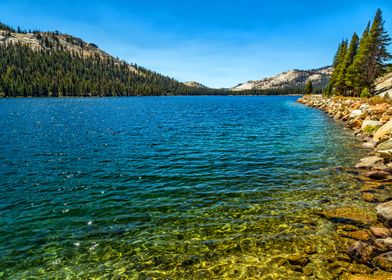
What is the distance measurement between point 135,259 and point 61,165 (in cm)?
1540

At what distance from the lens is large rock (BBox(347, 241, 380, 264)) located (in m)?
8.41

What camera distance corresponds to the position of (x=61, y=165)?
68.6 ft

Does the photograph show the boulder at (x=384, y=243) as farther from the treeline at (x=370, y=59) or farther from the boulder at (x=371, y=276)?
the treeline at (x=370, y=59)

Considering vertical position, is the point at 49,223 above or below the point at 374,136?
below

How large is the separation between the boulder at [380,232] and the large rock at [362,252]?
1.41 m

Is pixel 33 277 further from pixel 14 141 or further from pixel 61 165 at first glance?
pixel 14 141

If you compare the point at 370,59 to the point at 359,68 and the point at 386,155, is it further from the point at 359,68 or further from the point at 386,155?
the point at 386,155

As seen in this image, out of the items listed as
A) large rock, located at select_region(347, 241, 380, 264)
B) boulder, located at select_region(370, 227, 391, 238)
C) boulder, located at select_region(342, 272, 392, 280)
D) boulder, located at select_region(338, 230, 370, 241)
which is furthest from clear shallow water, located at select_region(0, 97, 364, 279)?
boulder, located at select_region(370, 227, 391, 238)

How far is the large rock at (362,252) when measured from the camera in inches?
331

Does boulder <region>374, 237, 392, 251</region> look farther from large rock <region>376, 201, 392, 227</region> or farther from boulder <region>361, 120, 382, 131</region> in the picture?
boulder <region>361, 120, 382, 131</region>

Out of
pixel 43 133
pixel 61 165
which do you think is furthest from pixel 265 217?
pixel 43 133

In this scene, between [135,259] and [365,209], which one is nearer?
[135,259]

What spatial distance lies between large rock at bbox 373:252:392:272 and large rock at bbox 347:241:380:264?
0.21 meters

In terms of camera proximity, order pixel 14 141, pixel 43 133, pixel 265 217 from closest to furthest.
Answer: pixel 265 217 < pixel 14 141 < pixel 43 133
